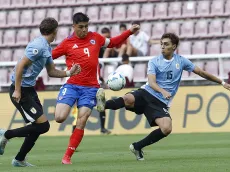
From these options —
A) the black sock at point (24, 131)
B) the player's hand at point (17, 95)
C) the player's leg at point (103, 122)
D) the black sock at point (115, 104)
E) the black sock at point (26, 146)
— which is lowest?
the player's leg at point (103, 122)

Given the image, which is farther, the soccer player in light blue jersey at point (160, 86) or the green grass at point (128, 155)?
the soccer player in light blue jersey at point (160, 86)

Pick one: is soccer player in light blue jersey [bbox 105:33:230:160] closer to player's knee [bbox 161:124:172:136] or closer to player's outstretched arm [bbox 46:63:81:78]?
player's knee [bbox 161:124:172:136]

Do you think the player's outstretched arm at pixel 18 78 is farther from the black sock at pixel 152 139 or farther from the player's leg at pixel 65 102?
the black sock at pixel 152 139

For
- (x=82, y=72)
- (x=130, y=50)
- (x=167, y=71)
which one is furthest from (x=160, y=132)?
(x=130, y=50)

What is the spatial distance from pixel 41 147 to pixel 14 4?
1067 cm

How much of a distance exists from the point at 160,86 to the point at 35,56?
2290mm

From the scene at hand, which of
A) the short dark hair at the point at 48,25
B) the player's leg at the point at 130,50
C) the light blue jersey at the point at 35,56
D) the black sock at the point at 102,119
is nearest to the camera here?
the light blue jersey at the point at 35,56

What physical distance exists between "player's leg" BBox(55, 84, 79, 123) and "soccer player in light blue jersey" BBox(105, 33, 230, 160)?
638 mm

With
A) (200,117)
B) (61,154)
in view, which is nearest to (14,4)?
(200,117)

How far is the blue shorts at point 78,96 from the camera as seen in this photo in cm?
1123

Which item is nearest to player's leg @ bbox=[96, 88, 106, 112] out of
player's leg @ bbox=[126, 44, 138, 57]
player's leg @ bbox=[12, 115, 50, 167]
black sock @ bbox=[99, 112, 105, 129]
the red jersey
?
the red jersey

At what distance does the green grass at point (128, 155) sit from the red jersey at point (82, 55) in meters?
1.17

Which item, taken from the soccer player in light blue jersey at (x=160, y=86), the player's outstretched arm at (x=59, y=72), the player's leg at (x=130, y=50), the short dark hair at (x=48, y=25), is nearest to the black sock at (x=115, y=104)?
the soccer player in light blue jersey at (x=160, y=86)

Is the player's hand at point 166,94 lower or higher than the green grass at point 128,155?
higher
